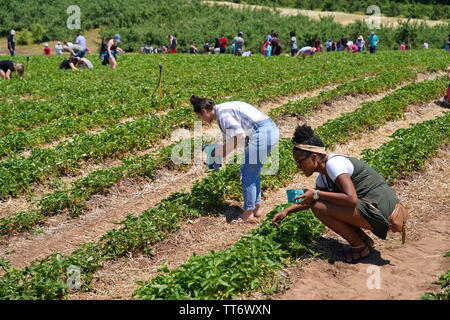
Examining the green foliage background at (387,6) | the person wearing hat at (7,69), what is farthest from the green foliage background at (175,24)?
the person wearing hat at (7,69)

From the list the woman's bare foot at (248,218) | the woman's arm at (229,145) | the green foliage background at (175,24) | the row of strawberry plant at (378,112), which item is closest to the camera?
the woman's arm at (229,145)

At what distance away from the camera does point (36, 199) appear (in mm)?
7809

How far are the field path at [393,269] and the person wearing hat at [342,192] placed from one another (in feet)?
1.20

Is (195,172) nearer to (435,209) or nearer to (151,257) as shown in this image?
(151,257)

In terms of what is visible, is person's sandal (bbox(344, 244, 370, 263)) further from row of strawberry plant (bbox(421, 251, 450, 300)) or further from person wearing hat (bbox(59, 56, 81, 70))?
person wearing hat (bbox(59, 56, 81, 70))

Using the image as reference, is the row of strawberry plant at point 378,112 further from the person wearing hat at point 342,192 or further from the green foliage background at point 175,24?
the green foliage background at point 175,24

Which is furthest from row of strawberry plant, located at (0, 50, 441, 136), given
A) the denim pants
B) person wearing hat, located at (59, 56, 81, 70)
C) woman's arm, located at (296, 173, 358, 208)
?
woman's arm, located at (296, 173, 358, 208)

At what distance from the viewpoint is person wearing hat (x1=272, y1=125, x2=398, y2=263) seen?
16.9ft

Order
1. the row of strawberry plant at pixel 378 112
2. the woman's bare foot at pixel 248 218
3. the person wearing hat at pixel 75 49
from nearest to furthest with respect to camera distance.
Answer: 1. the woman's bare foot at pixel 248 218
2. the row of strawberry plant at pixel 378 112
3. the person wearing hat at pixel 75 49

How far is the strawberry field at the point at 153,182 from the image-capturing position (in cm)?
526

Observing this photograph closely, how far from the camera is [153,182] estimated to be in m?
8.50

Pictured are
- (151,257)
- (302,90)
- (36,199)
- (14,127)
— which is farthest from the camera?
(302,90)
